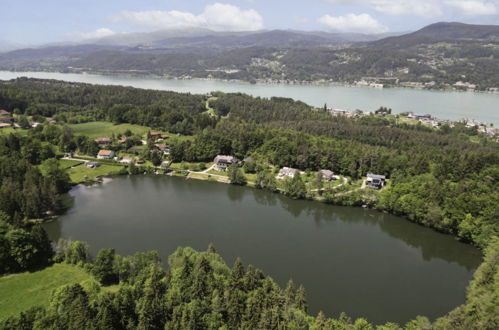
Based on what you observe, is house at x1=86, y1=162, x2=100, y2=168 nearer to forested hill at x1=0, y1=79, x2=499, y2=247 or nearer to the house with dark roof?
the house with dark roof

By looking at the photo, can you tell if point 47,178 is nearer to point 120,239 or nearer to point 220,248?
point 120,239

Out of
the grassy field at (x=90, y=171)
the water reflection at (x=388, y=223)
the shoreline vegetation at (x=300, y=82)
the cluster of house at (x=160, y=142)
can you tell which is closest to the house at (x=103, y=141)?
the cluster of house at (x=160, y=142)

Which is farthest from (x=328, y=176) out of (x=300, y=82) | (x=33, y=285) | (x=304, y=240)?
(x=300, y=82)

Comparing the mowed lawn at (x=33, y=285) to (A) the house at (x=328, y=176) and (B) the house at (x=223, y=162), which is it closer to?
(B) the house at (x=223, y=162)

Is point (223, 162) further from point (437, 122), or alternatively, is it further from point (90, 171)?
point (437, 122)

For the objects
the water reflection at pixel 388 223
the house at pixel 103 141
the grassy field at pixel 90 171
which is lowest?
the water reflection at pixel 388 223

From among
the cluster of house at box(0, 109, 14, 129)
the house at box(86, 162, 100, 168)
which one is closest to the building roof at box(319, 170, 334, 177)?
the house at box(86, 162, 100, 168)
